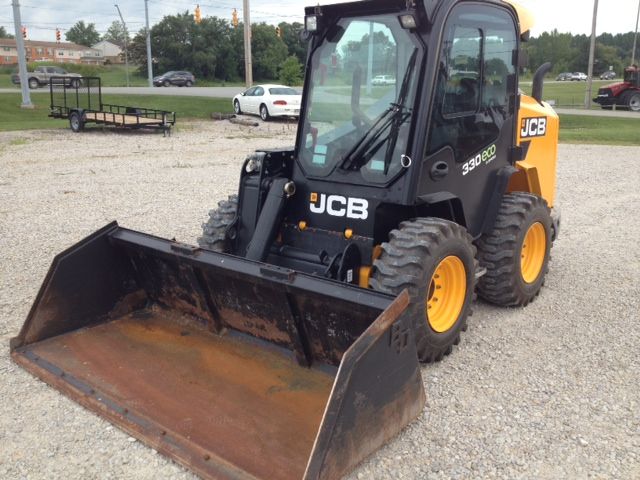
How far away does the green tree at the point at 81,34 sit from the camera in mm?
126938

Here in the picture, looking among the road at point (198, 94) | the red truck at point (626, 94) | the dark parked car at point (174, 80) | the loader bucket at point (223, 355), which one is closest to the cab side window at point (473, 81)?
the loader bucket at point (223, 355)

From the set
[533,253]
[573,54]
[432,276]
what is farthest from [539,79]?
[573,54]

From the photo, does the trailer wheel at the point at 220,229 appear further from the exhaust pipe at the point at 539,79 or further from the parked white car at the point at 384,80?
the exhaust pipe at the point at 539,79

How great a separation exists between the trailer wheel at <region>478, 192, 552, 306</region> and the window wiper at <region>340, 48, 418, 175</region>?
4.09 feet

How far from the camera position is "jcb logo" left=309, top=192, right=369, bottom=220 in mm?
4297

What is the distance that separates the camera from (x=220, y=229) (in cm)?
487

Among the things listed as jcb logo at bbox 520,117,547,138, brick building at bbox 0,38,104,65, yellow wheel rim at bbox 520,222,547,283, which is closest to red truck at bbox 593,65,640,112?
jcb logo at bbox 520,117,547,138

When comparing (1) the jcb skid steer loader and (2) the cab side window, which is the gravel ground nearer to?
(1) the jcb skid steer loader

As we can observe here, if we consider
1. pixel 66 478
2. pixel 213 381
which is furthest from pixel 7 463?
pixel 213 381

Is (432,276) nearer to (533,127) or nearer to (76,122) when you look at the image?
(533,127)

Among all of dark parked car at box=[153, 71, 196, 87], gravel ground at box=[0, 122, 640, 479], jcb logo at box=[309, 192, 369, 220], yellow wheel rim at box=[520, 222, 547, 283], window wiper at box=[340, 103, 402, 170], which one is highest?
dark parked car at box=[153, 71, 196, 87]

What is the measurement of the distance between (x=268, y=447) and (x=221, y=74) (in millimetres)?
65659

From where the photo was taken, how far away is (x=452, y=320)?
14.0ft

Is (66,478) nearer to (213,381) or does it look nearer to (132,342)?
(213,381)
